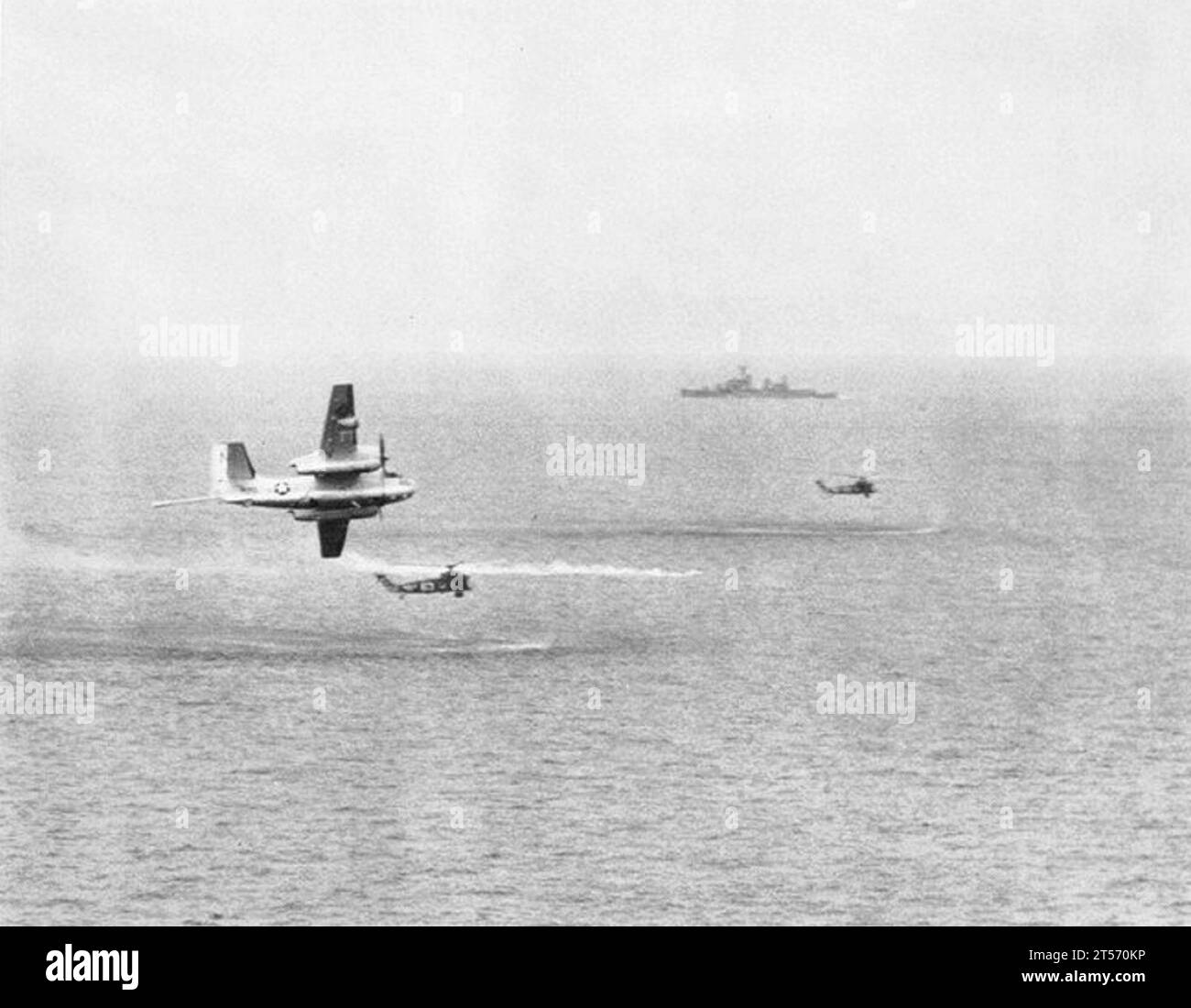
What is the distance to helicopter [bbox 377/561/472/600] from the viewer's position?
17500 centimetres

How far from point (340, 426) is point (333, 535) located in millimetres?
12958

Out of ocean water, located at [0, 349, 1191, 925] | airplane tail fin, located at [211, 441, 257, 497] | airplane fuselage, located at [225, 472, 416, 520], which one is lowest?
ocean water, located at [0, 349, 1191, 925]

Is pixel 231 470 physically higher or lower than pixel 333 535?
higher

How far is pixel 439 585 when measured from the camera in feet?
582

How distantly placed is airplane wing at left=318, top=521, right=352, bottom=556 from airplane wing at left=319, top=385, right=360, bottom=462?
7.87m

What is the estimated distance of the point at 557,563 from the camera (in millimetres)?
198500

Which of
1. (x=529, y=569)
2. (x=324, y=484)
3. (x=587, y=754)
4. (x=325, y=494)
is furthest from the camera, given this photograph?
(x=529, y=569)

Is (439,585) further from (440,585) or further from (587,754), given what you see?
(587,754)

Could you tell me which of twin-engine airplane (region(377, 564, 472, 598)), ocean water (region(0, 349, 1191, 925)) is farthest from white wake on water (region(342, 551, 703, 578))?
twin-engine airplane (region(377, 564, 472, 598))

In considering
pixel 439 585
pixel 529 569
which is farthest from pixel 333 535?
pixel 529 569

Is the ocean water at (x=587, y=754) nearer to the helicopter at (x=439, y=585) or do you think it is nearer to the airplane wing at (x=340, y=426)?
the helicopter at (x=439, y=585)

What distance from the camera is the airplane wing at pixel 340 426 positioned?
405 feet

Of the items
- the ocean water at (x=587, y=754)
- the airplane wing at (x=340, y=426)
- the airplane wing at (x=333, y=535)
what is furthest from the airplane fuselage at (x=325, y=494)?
the ocean water at (x=587, y=754)

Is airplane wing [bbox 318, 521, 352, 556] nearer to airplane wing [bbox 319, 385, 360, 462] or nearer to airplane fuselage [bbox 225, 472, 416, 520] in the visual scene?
airplane fuselage [bbox 225, 472, 416, 520]
